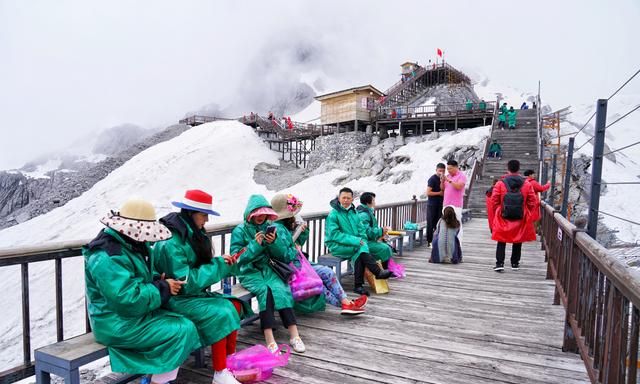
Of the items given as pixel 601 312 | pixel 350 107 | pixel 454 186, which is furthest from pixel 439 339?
pixel 350 107

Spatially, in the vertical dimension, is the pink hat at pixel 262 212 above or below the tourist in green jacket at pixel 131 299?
above

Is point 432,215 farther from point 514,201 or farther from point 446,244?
point 514,201

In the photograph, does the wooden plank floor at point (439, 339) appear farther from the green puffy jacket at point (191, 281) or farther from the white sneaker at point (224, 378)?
the green puffy jacket at point (191, 281)

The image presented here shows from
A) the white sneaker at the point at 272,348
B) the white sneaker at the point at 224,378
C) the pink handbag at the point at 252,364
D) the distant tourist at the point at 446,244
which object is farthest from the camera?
the distant tourist at the point at 446,244

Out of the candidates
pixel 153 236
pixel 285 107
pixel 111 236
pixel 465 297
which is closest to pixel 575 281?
pixel 465 297

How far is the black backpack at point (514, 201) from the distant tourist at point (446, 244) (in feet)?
3.70

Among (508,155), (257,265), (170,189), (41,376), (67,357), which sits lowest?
(170,189)

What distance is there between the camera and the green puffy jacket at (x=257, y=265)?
11.4 ft

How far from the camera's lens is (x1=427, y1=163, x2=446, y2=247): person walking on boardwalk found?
25.4 ft

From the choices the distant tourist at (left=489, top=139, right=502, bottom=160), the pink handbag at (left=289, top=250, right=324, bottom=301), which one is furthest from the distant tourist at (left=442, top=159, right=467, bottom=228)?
the distant tourist at (left=489, top=139, right=502, bottom=160)

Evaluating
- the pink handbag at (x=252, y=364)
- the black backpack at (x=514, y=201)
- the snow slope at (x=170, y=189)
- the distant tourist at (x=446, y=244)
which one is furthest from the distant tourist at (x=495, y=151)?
the pink handbag at (x=252, y=364)

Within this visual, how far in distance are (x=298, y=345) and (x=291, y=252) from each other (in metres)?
0.88

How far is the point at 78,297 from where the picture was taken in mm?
13703

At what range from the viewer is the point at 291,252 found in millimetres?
3799
